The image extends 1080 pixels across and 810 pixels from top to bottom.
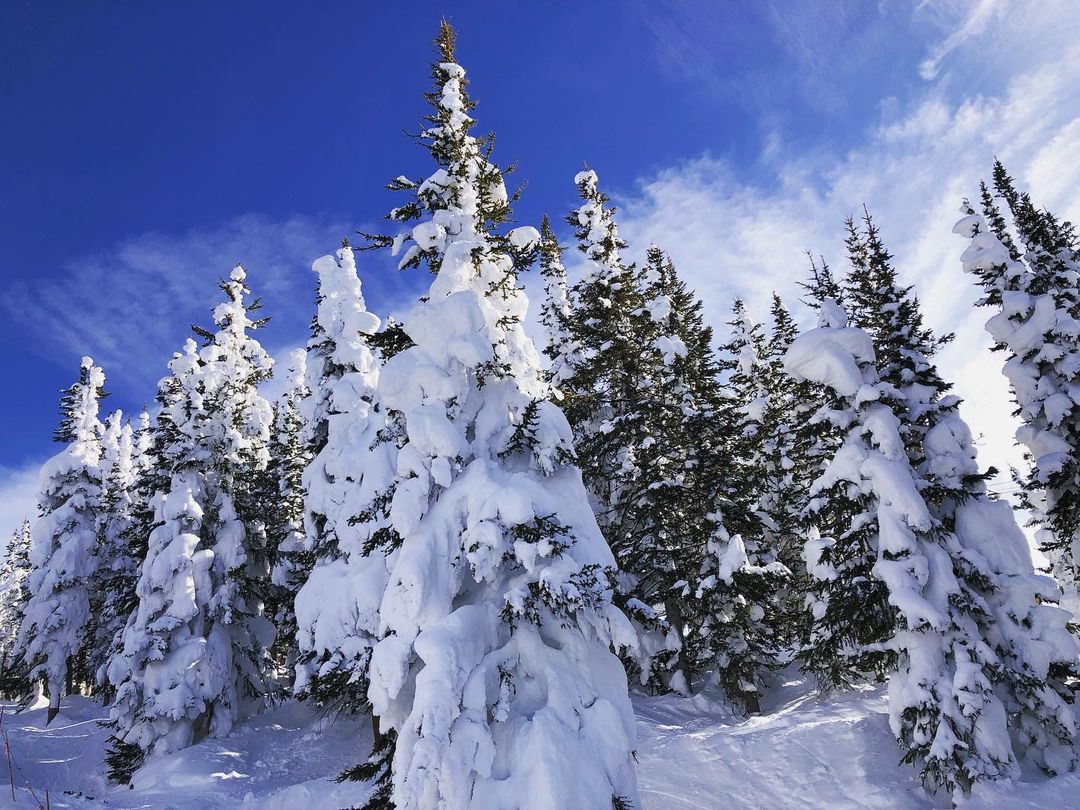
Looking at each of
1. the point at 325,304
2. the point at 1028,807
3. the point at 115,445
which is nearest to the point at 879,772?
the point at 1028,807

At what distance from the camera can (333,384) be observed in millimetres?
22641

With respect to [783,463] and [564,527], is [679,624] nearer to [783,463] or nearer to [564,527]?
[783,463]

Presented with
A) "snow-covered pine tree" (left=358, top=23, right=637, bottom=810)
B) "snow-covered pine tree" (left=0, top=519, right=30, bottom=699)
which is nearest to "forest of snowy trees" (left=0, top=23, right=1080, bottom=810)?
"snow-covered pine tree" (left=358, top=23, right=637, bottom=810)

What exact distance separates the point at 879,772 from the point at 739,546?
5666mm

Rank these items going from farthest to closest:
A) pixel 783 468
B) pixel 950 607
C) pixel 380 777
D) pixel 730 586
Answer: pixel 783 468
pixel 730 586
pixel 950 607
pixel 380 777

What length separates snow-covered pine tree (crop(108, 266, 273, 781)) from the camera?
70.4 ft

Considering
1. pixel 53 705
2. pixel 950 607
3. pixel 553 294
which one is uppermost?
pixel 553 294

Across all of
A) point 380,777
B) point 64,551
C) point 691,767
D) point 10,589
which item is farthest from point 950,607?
point 10,589

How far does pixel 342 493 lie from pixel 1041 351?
71.2ft

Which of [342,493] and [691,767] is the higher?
[342,493]

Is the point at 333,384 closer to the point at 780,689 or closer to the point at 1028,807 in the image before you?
the point at 780,689

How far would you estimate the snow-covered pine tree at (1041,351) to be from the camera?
16.4 meters

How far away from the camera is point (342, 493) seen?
2002cm

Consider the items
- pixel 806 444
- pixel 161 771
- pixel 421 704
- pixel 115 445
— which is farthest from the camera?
pixel 115 445
